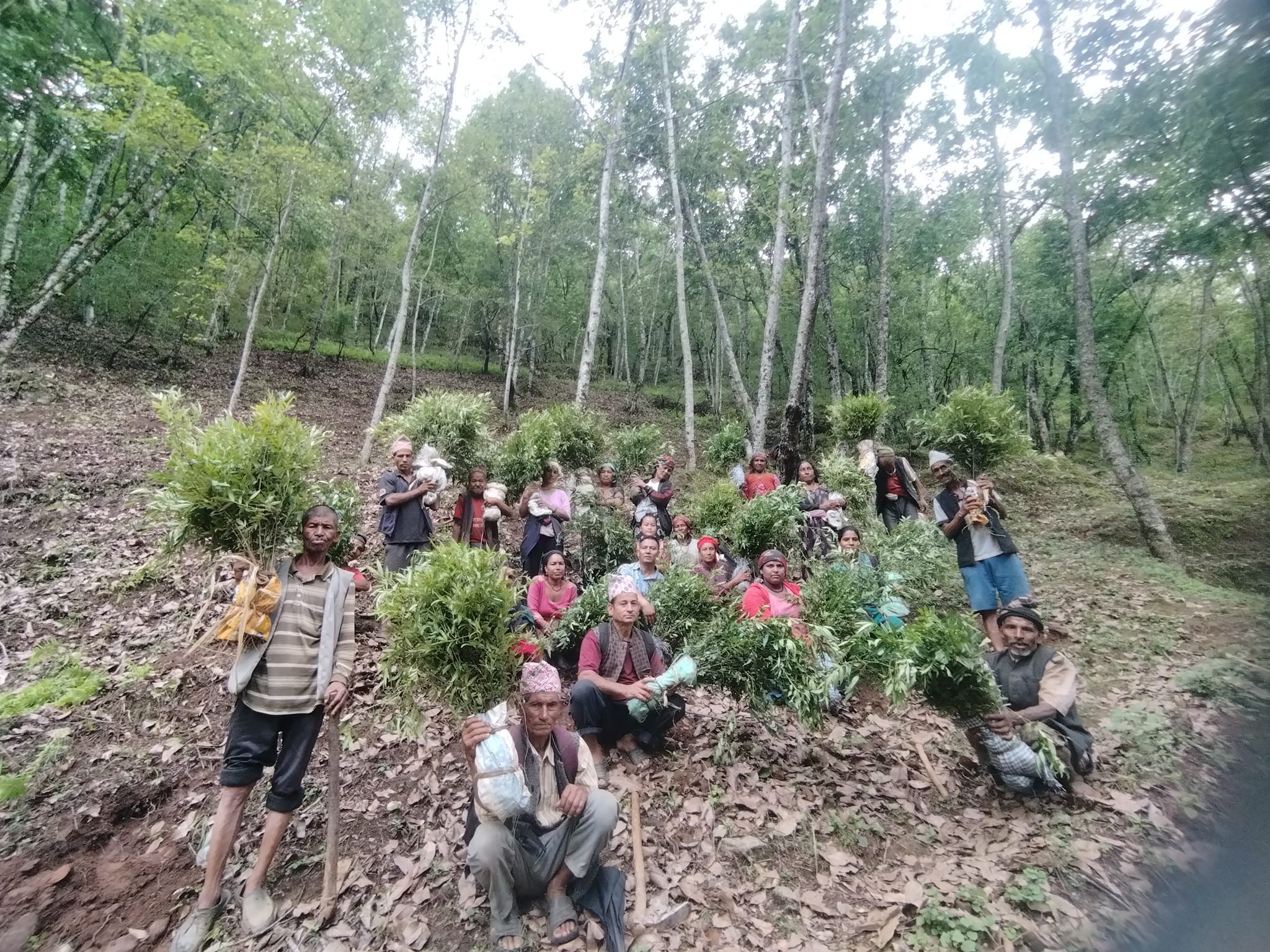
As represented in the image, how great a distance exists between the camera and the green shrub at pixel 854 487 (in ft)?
25.6

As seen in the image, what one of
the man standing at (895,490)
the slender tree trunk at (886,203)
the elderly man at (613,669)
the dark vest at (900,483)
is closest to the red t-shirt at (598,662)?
the elderly man at (613,669)

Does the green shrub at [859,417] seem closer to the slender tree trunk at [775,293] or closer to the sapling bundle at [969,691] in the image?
the slender tree trunk at [775,293]

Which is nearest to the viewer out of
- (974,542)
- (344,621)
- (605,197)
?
(344,621)

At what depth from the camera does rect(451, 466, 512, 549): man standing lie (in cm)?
650

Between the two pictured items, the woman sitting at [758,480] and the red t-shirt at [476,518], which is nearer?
the red t-shirt at [476,518]

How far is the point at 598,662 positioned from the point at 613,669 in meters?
0.13

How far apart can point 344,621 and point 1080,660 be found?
719 centimetres

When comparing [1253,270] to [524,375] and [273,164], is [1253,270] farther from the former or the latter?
[524,375]

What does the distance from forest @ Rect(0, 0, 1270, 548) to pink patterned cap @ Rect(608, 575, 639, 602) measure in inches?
146

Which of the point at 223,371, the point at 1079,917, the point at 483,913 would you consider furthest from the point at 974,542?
the point at 223,371

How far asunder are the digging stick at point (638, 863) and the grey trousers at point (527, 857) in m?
0.35

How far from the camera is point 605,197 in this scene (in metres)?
14.0

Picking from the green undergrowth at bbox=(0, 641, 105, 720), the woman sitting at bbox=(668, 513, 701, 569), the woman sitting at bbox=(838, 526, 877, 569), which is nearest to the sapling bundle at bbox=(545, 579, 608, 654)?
the woman sitting at bbox=(668, 513, 701, 569)

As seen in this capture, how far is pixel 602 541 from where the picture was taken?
7.71 m
